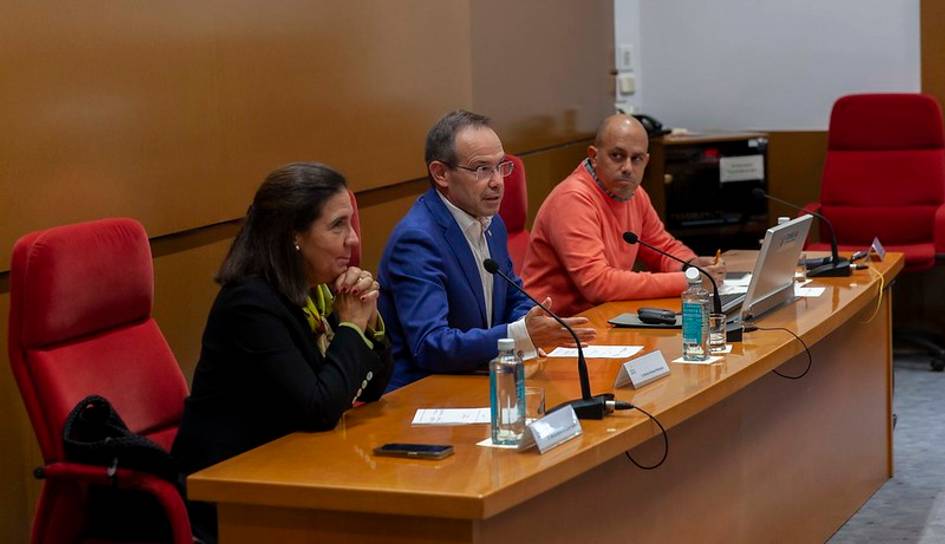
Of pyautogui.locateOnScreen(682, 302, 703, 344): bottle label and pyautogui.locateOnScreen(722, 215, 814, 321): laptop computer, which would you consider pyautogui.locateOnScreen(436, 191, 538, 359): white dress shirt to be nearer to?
pyautogui.locateOnScreen(682, 302, 703, 344): bottle label

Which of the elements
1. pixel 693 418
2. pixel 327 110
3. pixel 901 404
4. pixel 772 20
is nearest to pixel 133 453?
pixel 693 418

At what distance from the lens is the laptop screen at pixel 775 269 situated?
342 centimetres

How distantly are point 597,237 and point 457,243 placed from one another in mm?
934

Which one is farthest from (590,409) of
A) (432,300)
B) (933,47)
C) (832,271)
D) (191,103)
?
(933,47)

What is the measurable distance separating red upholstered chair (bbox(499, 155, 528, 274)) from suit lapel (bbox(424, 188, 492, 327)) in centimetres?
92

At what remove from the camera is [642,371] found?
2818mm

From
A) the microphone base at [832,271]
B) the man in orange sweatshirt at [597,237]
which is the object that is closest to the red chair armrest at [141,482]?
the man in orange sweatshirt at [597,237]

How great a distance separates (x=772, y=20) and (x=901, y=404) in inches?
101

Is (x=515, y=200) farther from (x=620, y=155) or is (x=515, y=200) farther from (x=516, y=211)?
(x=620, y=155)

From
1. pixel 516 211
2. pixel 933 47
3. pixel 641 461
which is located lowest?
pixel 641 461

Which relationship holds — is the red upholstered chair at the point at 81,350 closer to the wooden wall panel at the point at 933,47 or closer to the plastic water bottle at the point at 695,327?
the plastic water bottle at the point at 695,327

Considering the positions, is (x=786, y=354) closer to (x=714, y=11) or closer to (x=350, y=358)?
(x=350, y=358)

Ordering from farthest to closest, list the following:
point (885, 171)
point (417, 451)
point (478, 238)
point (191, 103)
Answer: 1. point (885, 171)
2. point (191, 103)
3. point (478, 238)
4. point (417, 451)

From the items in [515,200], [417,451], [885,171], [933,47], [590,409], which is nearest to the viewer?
[417,451]
